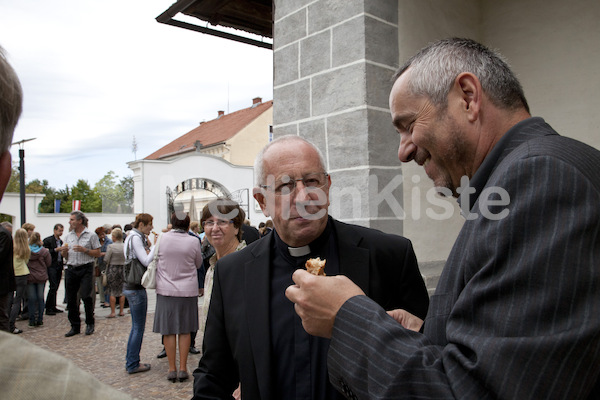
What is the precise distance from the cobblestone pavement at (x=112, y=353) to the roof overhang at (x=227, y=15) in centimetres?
438

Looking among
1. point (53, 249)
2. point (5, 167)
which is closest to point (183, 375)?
point (5, 167)

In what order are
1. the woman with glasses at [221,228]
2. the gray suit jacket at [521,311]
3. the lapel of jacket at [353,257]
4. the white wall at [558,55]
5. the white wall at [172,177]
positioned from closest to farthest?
the gray suit jacket at [521,311] < the lapel of jacket at [353,257] < the white wall at [558,55] < the woman with glasses at [221,228] < the white wall at [172,177]

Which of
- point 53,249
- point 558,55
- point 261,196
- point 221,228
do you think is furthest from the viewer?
point 53,249

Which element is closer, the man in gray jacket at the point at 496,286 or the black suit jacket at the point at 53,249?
the man in gray jacket at the point at 496,286

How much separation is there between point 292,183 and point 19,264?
8815 millimetres

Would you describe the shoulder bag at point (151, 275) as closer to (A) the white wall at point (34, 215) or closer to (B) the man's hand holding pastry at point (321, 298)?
(B) the man's hand holding pastry at point (321, 298)

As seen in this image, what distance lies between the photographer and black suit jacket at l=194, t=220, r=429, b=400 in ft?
6.15

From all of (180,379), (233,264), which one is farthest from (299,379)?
(180,379)

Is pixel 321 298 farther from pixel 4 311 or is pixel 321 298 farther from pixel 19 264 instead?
pixel 19 264

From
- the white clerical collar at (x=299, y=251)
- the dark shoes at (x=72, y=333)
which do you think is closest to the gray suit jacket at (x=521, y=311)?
the white clerical collar at (x=299, y=251)

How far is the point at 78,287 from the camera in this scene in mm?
8641

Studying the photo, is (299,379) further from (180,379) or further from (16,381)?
(180,379)

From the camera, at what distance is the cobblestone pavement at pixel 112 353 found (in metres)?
5.81

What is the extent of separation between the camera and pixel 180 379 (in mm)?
6082
